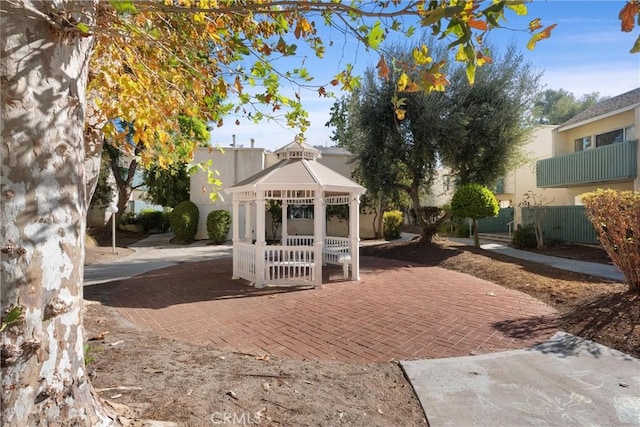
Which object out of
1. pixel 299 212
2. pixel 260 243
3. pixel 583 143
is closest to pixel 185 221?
pixel 299 212

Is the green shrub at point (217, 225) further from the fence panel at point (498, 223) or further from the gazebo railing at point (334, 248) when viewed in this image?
the fence panel at point (498, 223)

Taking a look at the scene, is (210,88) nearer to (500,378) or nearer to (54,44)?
(54,44)

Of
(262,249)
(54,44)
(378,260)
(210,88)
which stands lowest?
(378,260)

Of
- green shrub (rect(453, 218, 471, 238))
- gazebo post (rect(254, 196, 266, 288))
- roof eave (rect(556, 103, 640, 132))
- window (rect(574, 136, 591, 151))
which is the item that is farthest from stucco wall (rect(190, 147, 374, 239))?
gazebo post (rect(254, 196, 266, 288))

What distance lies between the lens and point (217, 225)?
19188 mm

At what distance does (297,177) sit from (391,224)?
12.9 meters

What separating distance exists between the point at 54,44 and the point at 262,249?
6.36 metres

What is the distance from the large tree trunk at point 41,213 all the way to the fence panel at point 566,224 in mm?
16561

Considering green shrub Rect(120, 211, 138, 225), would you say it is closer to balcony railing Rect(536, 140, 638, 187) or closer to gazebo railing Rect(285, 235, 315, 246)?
gazebo railing Rect(285, 235, 315, 246)

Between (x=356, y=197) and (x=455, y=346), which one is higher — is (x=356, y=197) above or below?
above

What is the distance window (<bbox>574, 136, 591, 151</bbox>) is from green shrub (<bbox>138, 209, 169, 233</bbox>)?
88.7ft

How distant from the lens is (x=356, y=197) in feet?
30.4

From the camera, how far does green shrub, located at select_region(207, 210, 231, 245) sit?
19.2 metres

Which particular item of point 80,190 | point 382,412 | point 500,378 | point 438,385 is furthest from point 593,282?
point 80,190
